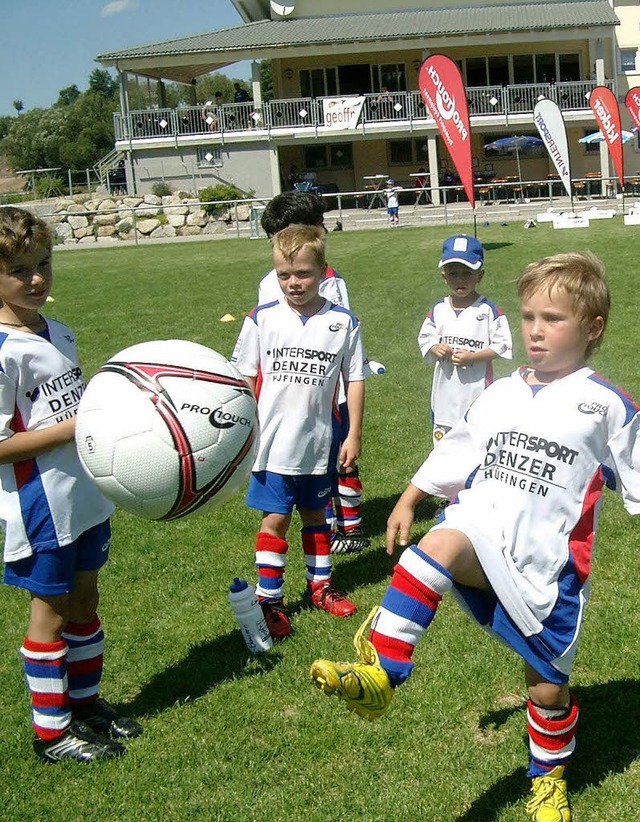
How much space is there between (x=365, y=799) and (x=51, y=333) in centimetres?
Result: 208

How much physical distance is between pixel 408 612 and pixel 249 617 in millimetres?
1732

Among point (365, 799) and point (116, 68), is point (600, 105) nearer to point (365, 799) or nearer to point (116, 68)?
point (116, 68)

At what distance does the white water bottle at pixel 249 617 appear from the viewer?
4.29 m

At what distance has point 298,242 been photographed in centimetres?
441

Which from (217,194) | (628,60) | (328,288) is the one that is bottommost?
(328,288)

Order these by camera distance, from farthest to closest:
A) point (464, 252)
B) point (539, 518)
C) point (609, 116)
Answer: point (609, 116), point (464, 252), point (539, 518)

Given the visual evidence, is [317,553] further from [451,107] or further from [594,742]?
[451,107]

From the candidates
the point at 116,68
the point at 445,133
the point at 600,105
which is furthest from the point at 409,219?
the point at 116,68

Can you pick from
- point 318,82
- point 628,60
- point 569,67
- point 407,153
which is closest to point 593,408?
point 407,153

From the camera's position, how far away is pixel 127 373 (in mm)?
3373

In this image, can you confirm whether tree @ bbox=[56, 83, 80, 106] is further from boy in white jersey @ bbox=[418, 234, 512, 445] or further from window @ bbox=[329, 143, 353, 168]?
boy in white jersey @ bbox=[418, 234, 512, 445]

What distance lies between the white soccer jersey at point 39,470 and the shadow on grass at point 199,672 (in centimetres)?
98

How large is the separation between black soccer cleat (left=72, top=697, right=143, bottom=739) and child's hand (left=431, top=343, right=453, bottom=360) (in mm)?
3000

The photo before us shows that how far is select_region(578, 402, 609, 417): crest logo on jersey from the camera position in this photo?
2.92 meters
